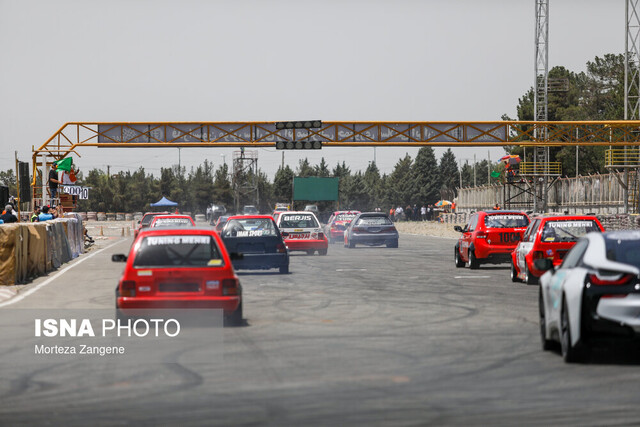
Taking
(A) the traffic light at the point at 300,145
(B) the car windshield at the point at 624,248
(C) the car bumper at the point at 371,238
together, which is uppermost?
(A) the traffic light at the point at 300,145

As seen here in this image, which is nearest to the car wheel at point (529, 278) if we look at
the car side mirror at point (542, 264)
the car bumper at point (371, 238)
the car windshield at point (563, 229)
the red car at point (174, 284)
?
the car windshield at point (563, 229)

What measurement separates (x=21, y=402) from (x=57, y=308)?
808cm

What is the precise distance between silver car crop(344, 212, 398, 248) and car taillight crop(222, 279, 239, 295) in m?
28.0

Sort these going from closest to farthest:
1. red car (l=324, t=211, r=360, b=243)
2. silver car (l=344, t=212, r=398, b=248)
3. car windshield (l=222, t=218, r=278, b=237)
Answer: car windshield (l=222, t=218, r=278, b=237)
silver car (l=344, t=212, r=398, b=248)
red car (l=324, t=211, r=360, b=243)

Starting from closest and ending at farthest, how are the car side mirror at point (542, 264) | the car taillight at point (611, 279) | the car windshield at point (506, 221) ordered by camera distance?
the car taillight at point (611, 279), the car side mirror at point (542, 264), the car windshield at point (506, 221)

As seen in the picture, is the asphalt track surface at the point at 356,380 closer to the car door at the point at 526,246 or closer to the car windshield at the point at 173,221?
the car door at the point at 526,246

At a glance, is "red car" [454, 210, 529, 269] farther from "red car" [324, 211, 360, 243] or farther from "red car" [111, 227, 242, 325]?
"red car" [324, 211, 360, 243]

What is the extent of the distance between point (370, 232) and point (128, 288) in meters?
28.8

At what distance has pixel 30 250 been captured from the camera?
75.7 ft

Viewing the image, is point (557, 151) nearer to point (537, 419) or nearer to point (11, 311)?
point (11, 311)

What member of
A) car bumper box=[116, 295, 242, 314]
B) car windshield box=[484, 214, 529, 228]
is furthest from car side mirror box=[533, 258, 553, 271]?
car windshield box=[484, 214, 529, 228]

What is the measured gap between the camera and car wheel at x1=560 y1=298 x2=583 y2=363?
984cm

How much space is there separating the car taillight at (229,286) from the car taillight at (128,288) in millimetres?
1076

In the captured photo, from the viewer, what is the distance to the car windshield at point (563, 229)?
19859 millimetres
